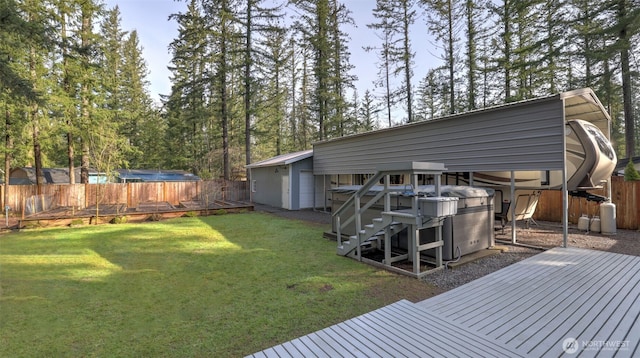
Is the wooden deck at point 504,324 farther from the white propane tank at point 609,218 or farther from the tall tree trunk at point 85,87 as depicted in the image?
the tall tree trunk at point 85,87

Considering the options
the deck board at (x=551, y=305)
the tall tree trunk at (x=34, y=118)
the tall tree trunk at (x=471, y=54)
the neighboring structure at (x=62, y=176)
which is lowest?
the deck board at (x=551, y=305)

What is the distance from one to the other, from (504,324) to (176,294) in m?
4.66

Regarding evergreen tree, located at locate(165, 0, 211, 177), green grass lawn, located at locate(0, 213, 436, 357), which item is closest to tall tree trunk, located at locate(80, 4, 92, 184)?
evergreen tree, located at locate(165, 0, 211, 177)

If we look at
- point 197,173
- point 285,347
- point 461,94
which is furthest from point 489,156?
point 197,173

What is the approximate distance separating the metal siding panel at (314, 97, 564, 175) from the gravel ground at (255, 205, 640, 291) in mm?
2096

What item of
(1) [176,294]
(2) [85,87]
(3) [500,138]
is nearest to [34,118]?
(2) [85,87]

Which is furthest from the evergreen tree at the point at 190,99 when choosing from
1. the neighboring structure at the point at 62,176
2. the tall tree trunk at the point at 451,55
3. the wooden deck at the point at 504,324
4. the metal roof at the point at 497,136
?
the wooden deck at the point at 504,324

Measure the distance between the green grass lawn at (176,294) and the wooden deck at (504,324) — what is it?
439 millimetres

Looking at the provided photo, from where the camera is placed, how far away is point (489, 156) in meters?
7.54

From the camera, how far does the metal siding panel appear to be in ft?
20.8

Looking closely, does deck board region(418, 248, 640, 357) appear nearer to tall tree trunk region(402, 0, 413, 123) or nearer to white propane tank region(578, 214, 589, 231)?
white propane tank region(578, 214, 589, 231)

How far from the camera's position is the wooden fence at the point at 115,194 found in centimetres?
1331

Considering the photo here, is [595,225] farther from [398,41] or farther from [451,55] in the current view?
[398,41]

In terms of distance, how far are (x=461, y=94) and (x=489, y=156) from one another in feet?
44.5
